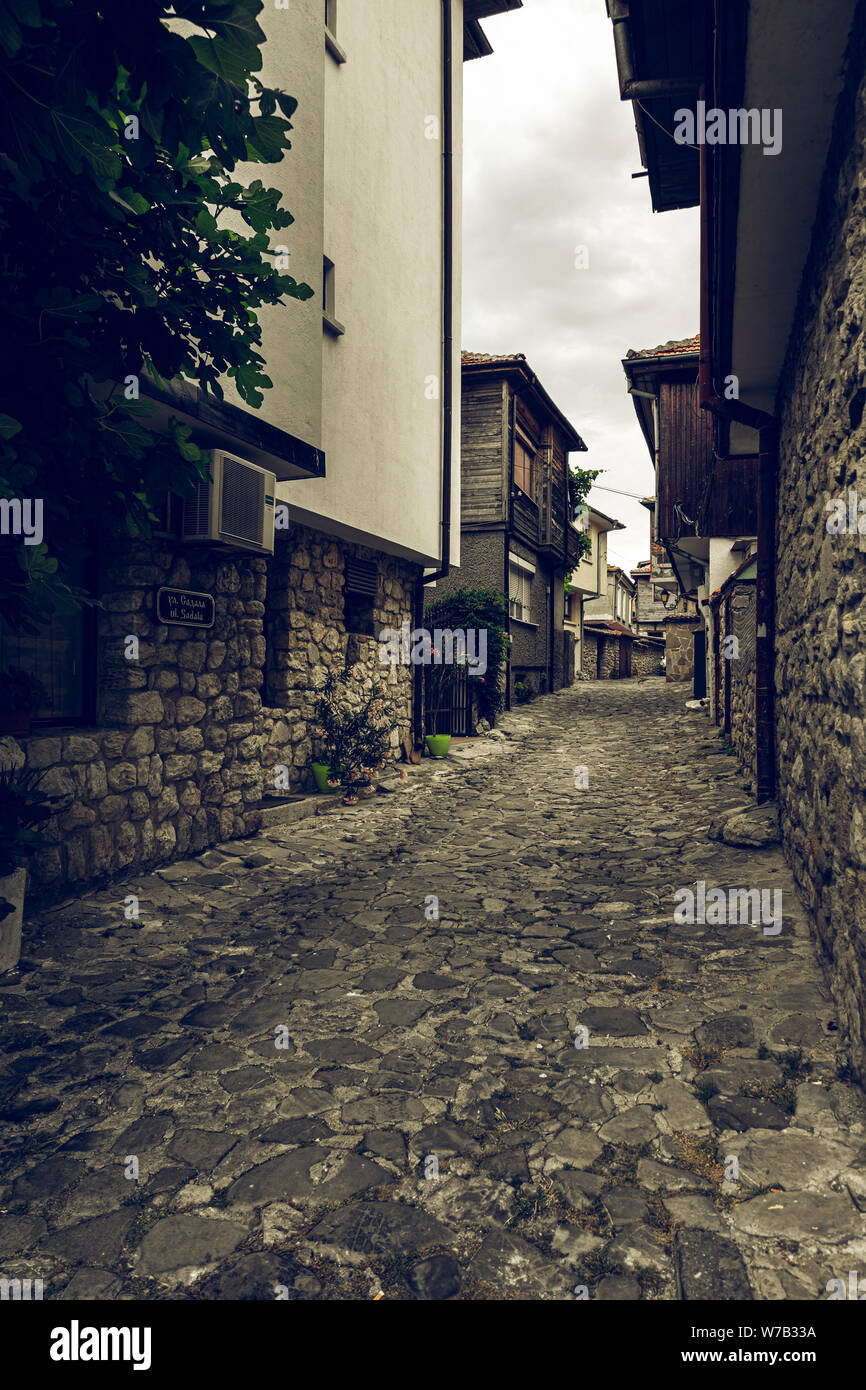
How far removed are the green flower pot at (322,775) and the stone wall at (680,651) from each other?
19.7 metres

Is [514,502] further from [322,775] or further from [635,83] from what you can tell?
[635,83]

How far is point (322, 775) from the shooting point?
8102 millimetres

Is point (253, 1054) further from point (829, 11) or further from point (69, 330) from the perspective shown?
point (829, 11)

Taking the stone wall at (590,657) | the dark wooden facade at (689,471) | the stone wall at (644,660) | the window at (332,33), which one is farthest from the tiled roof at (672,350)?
the stone wall at (644,660)

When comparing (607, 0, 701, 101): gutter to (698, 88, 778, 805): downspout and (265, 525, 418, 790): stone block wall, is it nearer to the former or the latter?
(698, 88, 778, 805): downspout

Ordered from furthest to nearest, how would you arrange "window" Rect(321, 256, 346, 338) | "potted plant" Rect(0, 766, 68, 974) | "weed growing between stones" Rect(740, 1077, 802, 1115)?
1. "window" Rect(321, 256, 346, 338)
2. "potted plant" Rect(0, 766, 68, 974)
3. "weed growing between stones" Rect(740, 1077, 802, 1115)

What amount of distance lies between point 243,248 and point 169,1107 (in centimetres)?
309

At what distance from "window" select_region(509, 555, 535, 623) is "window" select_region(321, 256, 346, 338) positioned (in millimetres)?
9021

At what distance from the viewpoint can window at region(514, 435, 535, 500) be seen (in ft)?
56.5

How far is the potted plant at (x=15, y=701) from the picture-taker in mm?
4266

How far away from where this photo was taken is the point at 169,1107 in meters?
2.85

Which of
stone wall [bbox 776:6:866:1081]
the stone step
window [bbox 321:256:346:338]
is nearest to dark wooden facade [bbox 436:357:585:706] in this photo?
window [bbox 321:256:346:338]

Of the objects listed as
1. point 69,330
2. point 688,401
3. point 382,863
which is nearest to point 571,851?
point 382,863

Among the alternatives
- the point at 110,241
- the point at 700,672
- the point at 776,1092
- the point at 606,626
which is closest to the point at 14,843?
the point at 110,241
